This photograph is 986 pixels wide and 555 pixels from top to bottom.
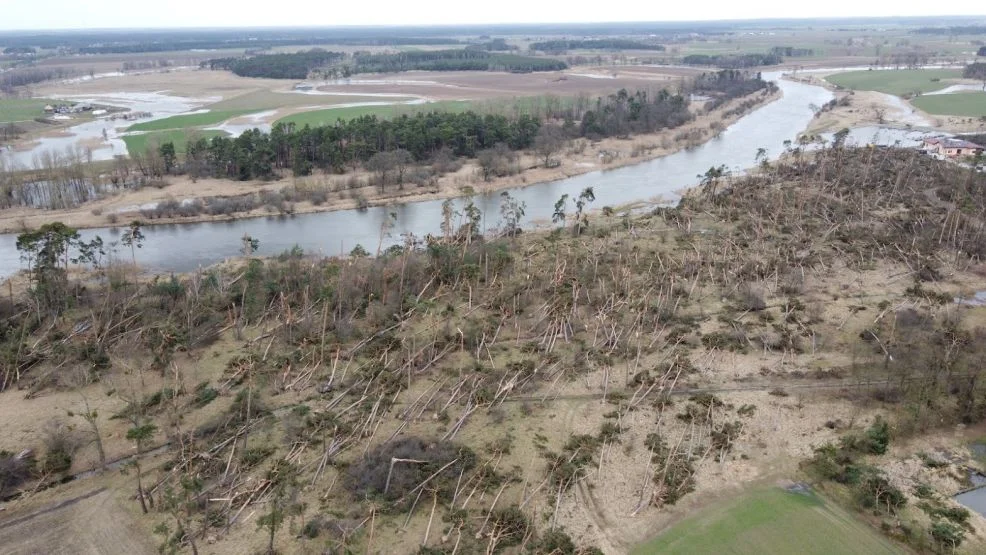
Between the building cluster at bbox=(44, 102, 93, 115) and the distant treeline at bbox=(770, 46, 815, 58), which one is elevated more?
the distant treeline at bbox=(770, 46, 815, 58)

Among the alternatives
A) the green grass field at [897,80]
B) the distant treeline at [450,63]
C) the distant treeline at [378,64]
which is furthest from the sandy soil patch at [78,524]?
the distant treeline at [450,63]

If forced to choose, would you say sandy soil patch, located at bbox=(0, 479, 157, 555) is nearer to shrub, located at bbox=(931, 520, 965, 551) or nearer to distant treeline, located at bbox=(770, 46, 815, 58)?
shrub, located at bbox=(931, 520, 965, 551)

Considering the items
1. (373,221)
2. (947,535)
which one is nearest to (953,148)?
(373,221)

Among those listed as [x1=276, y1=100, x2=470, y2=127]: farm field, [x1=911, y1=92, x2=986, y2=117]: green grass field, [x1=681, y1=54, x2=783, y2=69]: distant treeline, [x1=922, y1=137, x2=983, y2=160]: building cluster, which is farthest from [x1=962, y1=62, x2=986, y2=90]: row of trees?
[x1=276, y1=100, x2=470, y2=127]: farm field

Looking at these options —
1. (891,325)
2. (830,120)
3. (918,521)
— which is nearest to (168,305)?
(918,521)

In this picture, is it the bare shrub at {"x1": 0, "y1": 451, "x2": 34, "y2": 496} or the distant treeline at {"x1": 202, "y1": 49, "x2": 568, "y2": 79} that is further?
the distant treeline at {"x1": 202, "y1": 49, "x2": 568, "y2": 79}

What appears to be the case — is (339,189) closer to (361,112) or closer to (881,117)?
(361,112)
